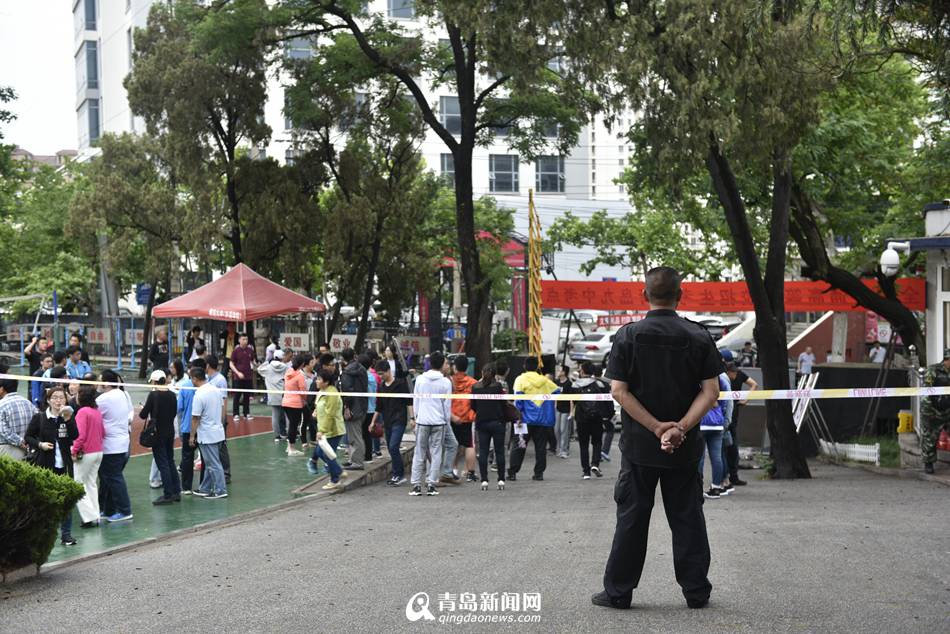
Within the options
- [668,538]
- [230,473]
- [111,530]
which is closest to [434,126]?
[230,473]

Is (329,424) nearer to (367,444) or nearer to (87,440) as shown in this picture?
(367,444)

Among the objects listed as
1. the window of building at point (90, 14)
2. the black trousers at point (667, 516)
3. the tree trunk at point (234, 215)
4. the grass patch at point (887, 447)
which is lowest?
the grass patch at point (887, 447)

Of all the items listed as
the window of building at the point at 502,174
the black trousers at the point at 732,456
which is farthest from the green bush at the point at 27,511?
the window of building at the point at 502,174

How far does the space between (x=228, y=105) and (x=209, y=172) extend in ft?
5.56

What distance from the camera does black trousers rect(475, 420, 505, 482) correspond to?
14.6 metres

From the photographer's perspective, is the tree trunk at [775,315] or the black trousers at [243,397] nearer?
the tree trunk at [775,315]

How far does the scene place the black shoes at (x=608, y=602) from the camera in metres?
6.04

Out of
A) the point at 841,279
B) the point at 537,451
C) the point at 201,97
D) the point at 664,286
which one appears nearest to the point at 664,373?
the point at 664,286

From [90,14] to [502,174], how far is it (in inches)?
1042

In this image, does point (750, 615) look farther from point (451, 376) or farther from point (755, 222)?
point (755, 222)

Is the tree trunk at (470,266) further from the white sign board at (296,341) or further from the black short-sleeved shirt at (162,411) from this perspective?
the black short-sleeved shirt at (162,411)

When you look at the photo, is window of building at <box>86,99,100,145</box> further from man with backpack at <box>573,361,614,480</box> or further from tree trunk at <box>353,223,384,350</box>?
man with backpack at <box>573,361,614,480</box>

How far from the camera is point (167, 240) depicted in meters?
31.3

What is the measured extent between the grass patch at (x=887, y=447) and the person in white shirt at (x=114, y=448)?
470 inches
